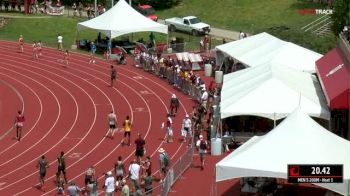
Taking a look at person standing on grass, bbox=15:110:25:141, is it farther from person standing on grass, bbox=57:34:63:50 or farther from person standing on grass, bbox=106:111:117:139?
person standing on grass, bbox=57:34:63:50

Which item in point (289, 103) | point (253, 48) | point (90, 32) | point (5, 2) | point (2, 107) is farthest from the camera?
point (5, 2)

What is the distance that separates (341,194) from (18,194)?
11.1 meters

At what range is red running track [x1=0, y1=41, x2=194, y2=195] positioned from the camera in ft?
100

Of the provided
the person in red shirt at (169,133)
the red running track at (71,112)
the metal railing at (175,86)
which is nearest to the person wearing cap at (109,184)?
the metal railing at (175,86)

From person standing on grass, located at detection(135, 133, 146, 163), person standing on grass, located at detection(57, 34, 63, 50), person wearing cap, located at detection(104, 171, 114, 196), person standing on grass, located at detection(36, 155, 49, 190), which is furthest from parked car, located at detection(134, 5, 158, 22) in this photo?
person wearing cap, located at detection(104, 171, 114, 196)

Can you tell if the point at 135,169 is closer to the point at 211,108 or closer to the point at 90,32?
the point at 211,108

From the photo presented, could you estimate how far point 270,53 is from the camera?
40.5 meters

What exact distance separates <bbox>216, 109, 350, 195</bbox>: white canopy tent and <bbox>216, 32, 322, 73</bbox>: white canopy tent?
12.4 meters

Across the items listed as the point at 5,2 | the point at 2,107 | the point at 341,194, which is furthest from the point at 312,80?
the point at 5,2

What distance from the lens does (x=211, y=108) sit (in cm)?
3669

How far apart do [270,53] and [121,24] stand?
48.5ft

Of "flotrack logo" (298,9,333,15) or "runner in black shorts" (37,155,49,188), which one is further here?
"flotrack logo" (298,9,333,15)

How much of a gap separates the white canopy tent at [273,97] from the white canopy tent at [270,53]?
281 cm

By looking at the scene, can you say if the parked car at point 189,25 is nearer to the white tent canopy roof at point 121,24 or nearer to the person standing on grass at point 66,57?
the white tent canopy roof at point 121,24
